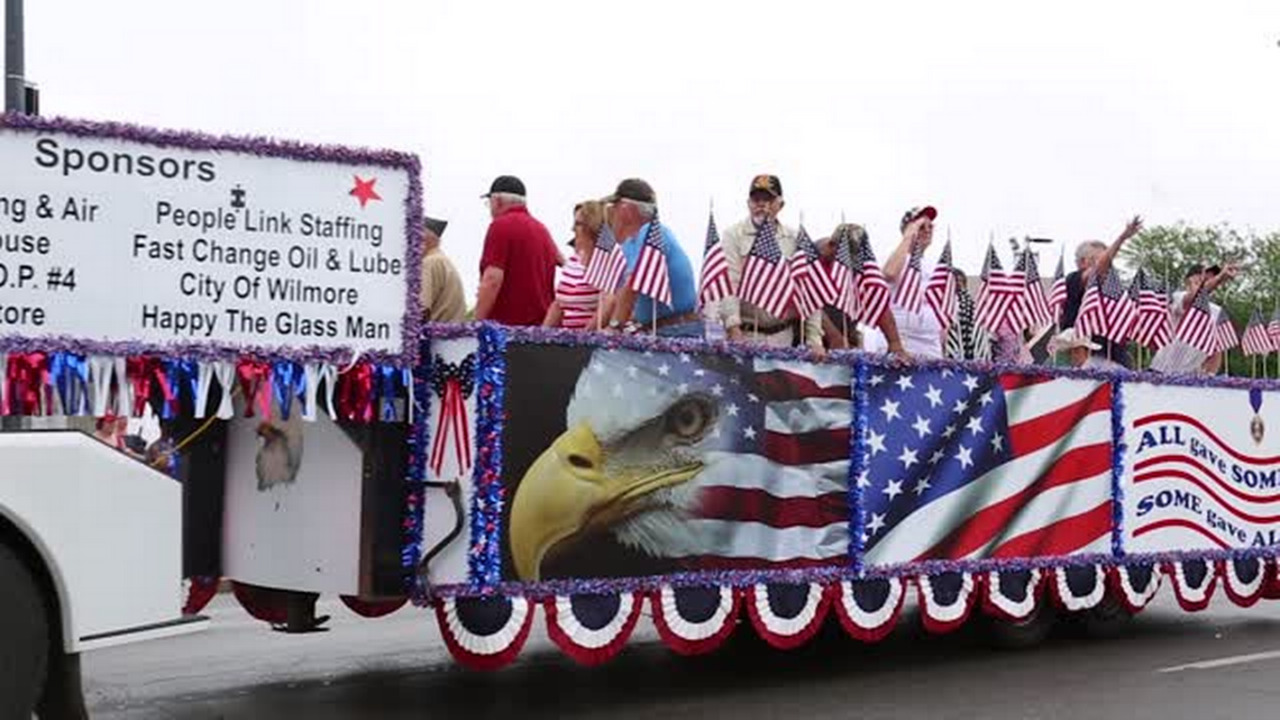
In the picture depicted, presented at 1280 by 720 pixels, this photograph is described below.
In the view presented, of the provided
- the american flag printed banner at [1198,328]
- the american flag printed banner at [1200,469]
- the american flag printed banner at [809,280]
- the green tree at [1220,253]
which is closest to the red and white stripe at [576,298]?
the american flag printed banner at [809,280]

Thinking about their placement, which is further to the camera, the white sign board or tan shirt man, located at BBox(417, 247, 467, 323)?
tan shirt man, located at BBox(417, 247, 467, 323)

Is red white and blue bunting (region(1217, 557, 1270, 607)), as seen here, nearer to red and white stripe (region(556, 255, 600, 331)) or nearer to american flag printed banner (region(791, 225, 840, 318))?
american flag printed banner (region(791, 225, 840, 318))

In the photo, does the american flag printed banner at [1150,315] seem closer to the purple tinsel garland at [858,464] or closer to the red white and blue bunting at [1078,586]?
the red white and blue bunting at [1078,586]

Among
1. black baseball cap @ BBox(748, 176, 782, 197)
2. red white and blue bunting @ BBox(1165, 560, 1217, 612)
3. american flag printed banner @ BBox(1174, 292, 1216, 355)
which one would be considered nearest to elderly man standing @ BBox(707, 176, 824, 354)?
black baseball cap @ BBox(748, 176, 782, 197)

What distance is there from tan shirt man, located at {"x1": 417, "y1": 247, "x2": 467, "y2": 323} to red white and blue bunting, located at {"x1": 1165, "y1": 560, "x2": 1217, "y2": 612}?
4.91 meters

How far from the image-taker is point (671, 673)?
9.43 m

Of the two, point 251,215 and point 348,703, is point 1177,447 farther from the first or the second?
point 251,215

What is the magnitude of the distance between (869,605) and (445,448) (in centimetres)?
280

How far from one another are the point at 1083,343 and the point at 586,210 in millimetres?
3472

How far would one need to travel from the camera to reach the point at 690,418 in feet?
26.8

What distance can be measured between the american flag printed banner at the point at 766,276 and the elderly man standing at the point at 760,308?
0.12 meters

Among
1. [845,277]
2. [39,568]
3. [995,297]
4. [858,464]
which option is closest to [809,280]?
[845,277]

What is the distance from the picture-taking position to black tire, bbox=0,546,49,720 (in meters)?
5.72

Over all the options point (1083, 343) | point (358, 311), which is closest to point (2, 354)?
point (358, 311)
